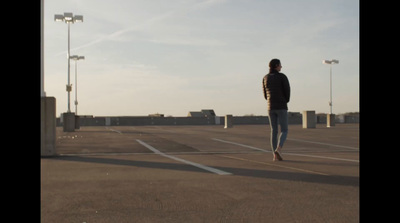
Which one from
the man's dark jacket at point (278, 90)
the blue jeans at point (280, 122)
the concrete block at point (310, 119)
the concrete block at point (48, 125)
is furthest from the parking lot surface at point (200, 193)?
the concrete block at point (310, 119)

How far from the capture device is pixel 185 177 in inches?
184

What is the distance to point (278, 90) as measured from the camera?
6719 mm

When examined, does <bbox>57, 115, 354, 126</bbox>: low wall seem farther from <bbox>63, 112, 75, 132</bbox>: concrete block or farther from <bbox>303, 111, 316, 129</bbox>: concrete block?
<bbox>63, 112, 75, 132</bbox>: concrete block

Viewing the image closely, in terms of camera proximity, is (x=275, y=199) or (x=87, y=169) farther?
(x=87, y=169)

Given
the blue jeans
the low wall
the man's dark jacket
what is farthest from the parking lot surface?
the low wall

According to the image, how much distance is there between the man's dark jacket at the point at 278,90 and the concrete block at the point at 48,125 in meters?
4.23

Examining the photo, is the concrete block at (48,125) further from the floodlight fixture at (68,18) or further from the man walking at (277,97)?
the floodlight fixture at (68,18)

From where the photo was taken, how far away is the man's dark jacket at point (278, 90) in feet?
22.0

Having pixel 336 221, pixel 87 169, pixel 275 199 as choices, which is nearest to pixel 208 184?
pixel 275 199

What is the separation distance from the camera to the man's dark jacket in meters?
6.71

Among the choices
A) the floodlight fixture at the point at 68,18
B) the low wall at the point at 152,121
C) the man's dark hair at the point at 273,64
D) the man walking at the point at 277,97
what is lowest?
the low wall at the point at 152,121

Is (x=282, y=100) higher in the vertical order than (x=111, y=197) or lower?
higher
